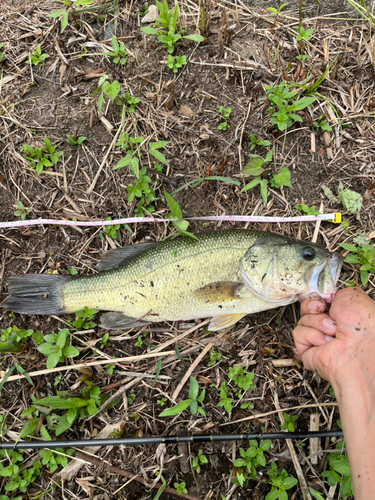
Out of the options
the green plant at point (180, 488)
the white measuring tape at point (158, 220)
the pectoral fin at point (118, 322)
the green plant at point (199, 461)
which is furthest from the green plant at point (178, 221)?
the green plant at point (180, 488)

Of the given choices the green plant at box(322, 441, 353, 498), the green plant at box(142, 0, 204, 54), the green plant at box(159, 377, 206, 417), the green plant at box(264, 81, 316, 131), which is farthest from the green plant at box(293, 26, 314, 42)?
the green plant at box(322, 441, 353, 498)

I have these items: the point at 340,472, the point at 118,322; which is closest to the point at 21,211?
the point at 118,322

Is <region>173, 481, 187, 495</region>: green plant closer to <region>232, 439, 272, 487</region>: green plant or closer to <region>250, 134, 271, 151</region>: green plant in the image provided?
<region>232, 439, 272, 487</region>: green plant

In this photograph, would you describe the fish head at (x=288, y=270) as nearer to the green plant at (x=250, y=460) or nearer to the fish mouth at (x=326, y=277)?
the fish mouth at (x=326, y=277)

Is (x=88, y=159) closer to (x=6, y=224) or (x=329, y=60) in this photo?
(x=6, y=224)

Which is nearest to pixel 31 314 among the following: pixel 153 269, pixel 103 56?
pixel 153 269
